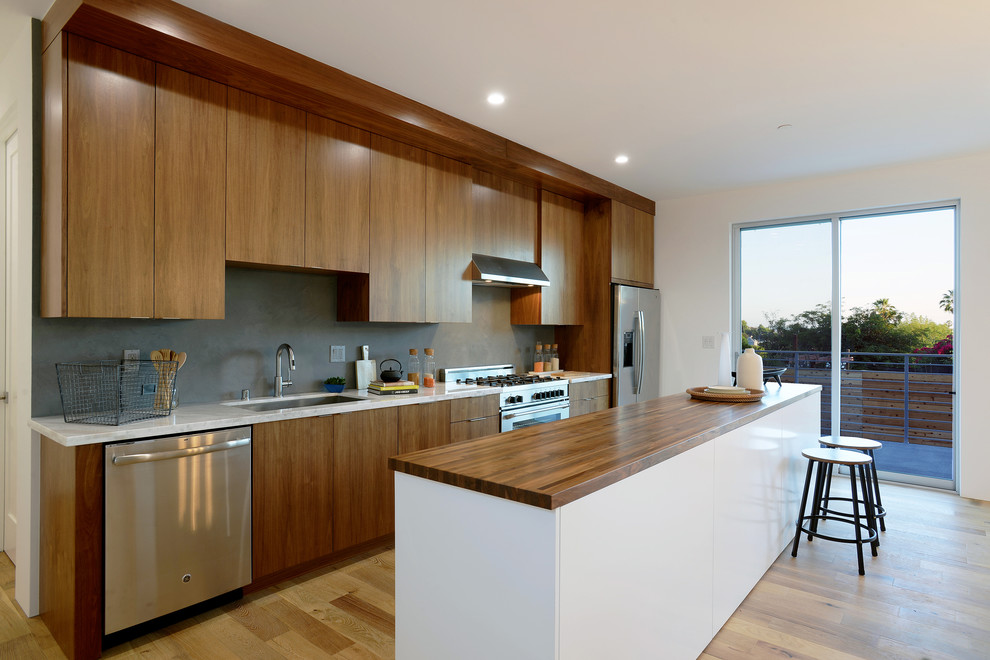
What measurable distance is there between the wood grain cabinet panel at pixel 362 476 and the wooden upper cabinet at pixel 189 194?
901 millimetres

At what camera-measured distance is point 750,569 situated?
8.58 feet

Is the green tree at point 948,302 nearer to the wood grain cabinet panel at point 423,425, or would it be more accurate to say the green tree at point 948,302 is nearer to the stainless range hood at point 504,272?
the stainless range hood at point 504,272

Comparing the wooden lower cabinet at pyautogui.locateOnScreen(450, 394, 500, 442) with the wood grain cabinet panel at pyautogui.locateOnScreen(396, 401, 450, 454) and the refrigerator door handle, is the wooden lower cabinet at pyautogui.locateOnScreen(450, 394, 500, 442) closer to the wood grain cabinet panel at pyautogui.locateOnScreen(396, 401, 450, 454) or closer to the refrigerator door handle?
the wood grain cabinet panel at pyautogui.locateOnScreen(396, 401, 450, 454)

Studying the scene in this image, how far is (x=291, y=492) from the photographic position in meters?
2.69

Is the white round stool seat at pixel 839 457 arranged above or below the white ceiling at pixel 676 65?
below

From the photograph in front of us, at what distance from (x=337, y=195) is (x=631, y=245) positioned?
3.23 meters

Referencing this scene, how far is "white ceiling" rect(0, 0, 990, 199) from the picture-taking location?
231 centimetres

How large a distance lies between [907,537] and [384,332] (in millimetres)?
3590

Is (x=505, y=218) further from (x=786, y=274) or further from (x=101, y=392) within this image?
(x=101, y=392)

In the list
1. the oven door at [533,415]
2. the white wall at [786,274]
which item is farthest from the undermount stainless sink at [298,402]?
the white wall at [786,274]

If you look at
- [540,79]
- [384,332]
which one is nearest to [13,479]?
[384,332]

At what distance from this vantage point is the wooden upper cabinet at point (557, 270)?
187 inches

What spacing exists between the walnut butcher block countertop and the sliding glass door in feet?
9.40

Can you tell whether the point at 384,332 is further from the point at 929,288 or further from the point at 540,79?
the point at 929,288
